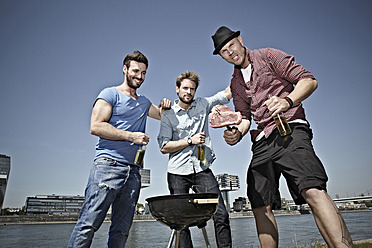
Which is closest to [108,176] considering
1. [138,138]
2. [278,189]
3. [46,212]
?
[138,138]

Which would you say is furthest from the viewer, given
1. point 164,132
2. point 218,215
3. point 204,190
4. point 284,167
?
point 164,132

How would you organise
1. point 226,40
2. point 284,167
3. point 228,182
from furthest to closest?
point 228,182 → point 226,40 → point 284,167

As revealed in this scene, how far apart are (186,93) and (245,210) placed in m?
133

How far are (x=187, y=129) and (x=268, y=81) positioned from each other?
4.41 feet

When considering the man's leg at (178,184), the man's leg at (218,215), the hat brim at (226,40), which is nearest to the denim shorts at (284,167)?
the man's leg at (218,215)

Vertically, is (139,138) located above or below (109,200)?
above

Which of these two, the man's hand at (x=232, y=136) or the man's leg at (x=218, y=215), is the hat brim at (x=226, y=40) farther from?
the man's leg at (x=218, y=215)

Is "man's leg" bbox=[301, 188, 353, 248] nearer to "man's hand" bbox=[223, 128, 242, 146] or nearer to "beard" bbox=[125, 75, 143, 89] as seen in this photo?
"man's hand" bbox=[223, 128, 242, 146]

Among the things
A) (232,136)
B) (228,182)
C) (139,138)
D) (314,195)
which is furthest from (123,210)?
(228,182)

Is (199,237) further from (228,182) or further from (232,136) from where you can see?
(228,182)

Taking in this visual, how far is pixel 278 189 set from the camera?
2.47 meters

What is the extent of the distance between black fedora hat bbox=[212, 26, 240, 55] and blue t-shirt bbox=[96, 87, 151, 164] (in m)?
1.25

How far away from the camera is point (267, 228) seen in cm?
246

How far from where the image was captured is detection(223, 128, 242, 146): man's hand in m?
2.62
